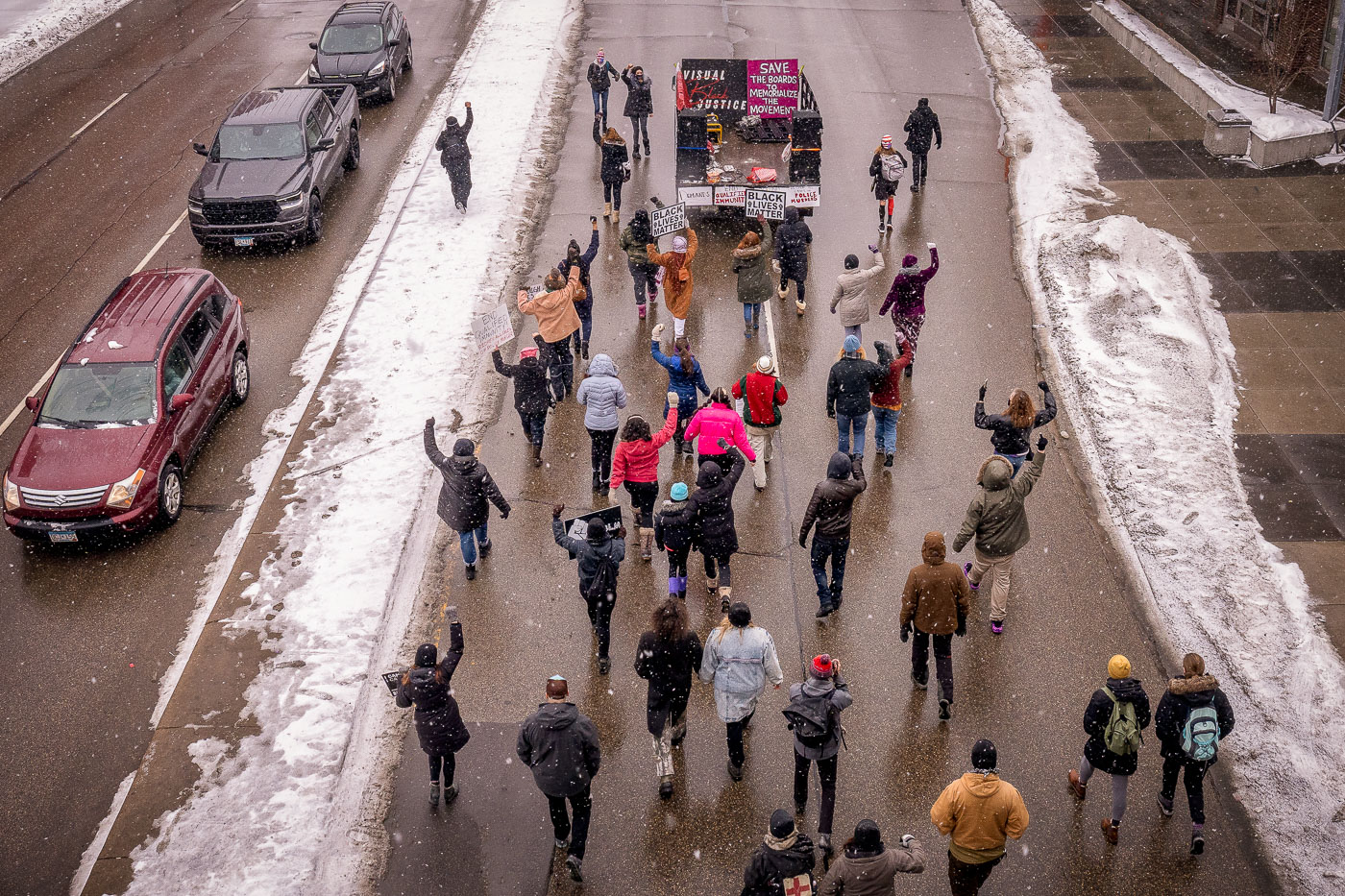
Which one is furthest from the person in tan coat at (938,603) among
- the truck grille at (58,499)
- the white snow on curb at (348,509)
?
the truck grille at (58,499)

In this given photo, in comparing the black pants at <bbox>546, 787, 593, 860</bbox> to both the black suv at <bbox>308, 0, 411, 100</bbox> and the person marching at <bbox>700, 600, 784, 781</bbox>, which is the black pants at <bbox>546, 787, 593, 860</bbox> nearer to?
the person marching at <bbox>700, 600, 784, 781</bbox>

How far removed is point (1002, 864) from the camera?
8.31m

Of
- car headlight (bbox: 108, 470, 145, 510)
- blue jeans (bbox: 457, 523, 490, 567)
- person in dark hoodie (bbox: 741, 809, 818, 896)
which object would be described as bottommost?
blue jeans (bbox: 457, 523, 490, 567)

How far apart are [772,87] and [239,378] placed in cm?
1052

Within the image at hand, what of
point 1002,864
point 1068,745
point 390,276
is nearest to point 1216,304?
point 1068,745

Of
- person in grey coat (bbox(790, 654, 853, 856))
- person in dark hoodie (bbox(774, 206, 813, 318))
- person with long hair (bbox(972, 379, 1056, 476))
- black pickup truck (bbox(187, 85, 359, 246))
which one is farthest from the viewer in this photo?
black pickup truck (bbox(187, 85, 359, 246))

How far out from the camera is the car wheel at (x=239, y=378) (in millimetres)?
14184

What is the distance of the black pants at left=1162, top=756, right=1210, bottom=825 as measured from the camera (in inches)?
319

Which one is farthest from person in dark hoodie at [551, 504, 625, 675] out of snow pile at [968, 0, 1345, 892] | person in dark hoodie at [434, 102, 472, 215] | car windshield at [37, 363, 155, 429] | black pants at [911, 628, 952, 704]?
person in dark hoodie at [434, 102, 472, 215]

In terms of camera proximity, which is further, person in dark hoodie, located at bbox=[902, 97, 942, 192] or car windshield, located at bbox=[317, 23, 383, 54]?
car windshield, located at bbox=[317, 23, 383, 54]

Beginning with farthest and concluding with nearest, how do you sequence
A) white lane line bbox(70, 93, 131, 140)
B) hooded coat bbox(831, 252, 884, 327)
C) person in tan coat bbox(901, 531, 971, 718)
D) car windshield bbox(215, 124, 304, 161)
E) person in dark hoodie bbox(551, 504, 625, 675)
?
white lane line bbox(70, 93, 131, 140), car windshield bbox(215, 124, 304, 161), hooded coat bbox(831, 252, 884, 327), person in dark hoodie bbox(551, 504, 625, 675), person in tan coat bbox(901, 531, 971, 718)

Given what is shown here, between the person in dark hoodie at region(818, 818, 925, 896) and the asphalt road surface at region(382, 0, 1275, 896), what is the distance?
1.36 m

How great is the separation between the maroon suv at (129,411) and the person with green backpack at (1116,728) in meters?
9.36

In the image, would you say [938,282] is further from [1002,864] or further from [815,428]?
[1002,864]
